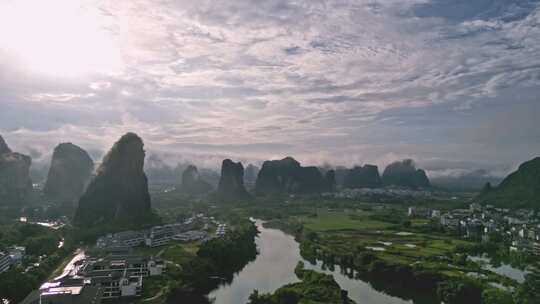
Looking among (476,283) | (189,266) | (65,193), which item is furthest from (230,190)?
(476,283)

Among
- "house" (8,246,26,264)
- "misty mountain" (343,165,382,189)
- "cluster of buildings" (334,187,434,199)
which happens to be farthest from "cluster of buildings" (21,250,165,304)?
"misty mountain" (343,165,382,189)

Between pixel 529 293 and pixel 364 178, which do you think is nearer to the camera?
pixel 529 293

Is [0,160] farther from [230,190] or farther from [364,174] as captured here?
[364,174]

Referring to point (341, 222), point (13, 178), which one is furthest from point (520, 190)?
point (13, 178)

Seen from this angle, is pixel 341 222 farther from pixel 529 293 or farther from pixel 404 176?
pixel 404 176

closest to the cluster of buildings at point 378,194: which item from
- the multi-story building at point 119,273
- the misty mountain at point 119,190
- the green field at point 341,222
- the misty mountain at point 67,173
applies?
the green field at point 341,222

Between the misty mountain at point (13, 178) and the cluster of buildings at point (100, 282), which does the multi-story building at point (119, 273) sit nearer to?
the cluster of buildings at point (100, 282)
